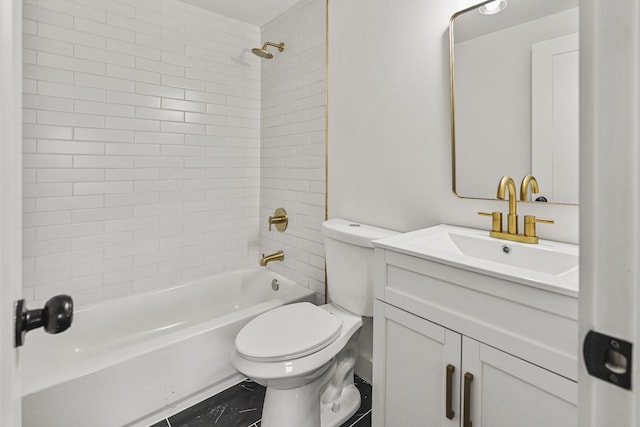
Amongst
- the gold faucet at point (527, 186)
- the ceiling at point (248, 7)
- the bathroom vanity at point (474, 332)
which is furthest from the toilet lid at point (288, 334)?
the ceiling at point (248, 7)

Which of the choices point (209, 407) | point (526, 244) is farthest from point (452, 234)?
point (209, 407)

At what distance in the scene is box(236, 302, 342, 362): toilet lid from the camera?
1367 millimetres

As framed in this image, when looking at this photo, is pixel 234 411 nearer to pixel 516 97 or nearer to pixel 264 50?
pixel 516 97

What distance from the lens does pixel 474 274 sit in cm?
100

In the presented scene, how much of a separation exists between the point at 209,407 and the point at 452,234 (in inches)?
58.0

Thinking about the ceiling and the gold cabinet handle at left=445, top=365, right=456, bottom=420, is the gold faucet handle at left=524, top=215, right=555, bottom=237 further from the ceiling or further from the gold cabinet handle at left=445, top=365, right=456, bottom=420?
the ceiling

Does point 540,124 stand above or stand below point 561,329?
above

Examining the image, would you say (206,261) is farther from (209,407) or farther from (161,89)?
(161,89)

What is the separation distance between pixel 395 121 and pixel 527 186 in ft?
2.31

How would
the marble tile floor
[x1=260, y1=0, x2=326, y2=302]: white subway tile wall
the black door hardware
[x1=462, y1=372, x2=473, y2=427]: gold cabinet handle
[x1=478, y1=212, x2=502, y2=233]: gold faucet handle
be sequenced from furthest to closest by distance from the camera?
[x1=260, y1=0, x2=326, y2=302]: white subway tile wall < the marble tile floor < [x1=478, y1=212, x2=502, y2=233]: gold faucet handle < [x1=462, y1=372, x2=473, y2=427]: gold cabinet handle < the black door hardware

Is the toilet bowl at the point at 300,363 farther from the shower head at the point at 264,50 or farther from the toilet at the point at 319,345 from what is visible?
the shower head at the point at 264,50

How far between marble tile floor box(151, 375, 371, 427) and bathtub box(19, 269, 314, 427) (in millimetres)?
47

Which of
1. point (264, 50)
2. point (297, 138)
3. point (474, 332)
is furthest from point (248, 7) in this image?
point (474, 332)

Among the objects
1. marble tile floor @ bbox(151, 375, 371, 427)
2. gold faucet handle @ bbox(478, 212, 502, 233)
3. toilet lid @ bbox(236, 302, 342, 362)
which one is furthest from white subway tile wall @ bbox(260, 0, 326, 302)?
gold faucet handle @ bbox(478, 212, 502, 233)
